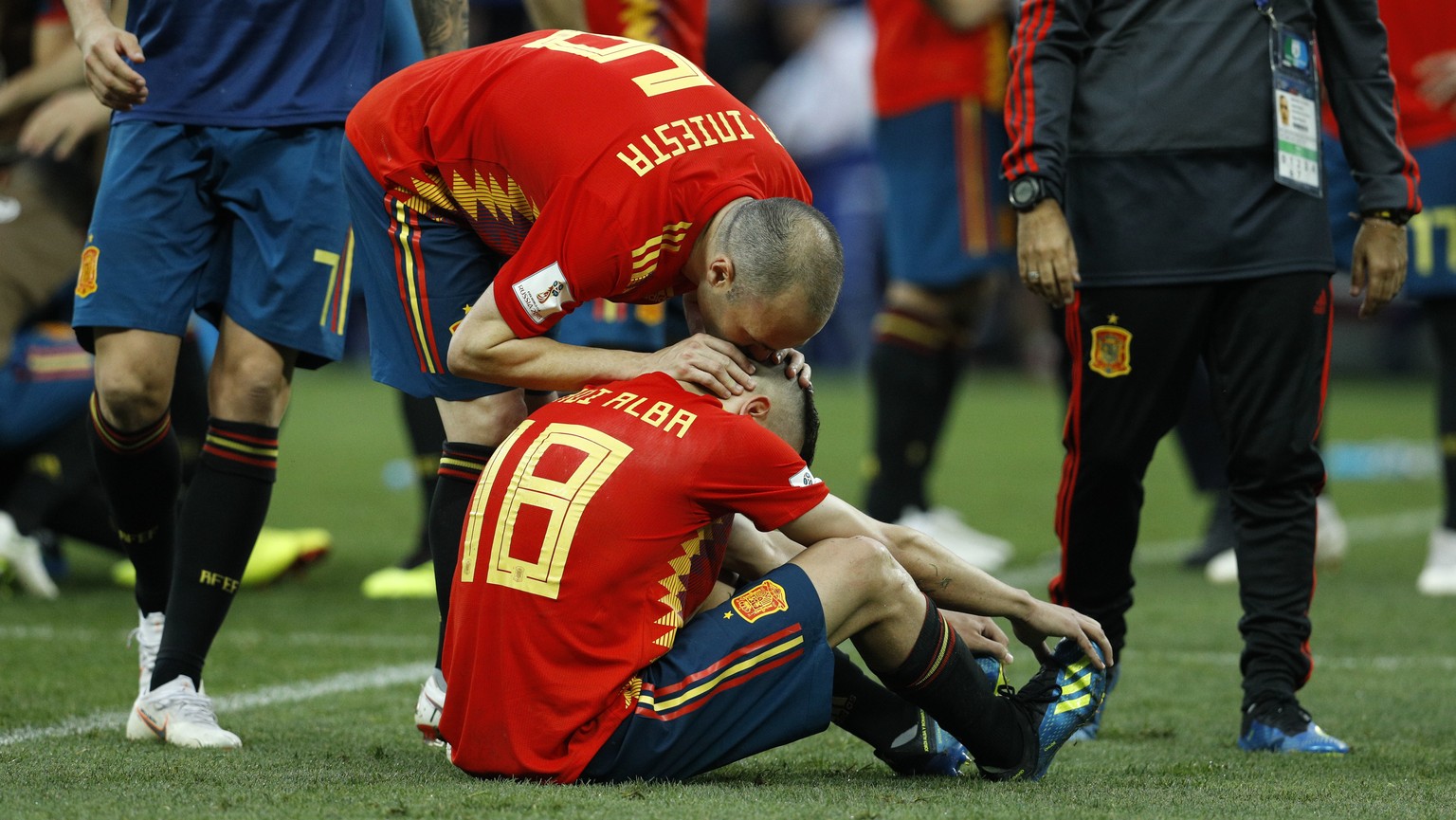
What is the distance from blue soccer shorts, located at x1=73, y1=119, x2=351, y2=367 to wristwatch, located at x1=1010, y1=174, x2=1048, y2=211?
4.53ft

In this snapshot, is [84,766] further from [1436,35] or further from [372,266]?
[1436,35]

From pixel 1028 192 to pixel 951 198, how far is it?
2.79 metres

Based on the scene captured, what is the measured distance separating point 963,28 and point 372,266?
10.7 feet

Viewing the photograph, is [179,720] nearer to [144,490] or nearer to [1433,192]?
[144,490]

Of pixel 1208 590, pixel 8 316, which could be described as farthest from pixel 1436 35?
pixel 8 316

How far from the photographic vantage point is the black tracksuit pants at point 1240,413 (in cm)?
374

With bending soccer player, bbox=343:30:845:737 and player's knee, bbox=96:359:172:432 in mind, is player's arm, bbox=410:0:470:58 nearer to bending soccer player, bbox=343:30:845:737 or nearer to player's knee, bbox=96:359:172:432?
bending soccer player, bbox=343:30:845:737

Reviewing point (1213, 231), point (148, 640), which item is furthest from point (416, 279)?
point (1213, 231)

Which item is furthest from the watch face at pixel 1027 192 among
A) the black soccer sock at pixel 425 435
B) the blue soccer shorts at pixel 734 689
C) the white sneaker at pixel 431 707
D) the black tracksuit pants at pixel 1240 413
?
the black soccer sock at pixel 425 435

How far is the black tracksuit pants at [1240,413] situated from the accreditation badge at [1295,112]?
21cm

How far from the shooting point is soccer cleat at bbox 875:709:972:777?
3309 mm

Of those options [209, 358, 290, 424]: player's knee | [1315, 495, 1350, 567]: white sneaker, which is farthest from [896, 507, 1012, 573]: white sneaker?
[209, 358, 290, 424]: player's knee

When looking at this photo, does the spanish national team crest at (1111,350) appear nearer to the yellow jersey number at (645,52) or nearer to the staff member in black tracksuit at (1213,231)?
the staff member in black tracksuit at (1213,231)

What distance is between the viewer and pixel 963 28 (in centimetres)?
638
